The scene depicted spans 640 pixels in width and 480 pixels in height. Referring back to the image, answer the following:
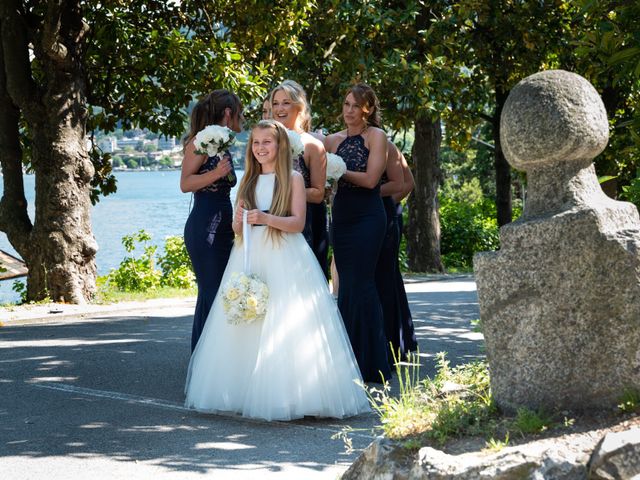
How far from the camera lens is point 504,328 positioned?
4.98 metres

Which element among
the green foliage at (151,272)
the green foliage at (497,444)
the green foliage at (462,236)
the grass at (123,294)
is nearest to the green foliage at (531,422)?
the green foliage at (497,444)

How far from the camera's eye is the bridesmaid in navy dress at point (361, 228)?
8.81 m

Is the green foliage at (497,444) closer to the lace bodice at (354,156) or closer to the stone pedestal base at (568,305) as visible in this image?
the stone pedestal base at (568,305)

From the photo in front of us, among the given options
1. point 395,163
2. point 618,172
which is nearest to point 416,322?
point 395,163

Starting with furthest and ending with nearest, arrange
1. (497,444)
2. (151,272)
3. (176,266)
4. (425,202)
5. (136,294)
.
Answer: (425,202) < (176,266) < (151,272) < (136,294) < (497,444)

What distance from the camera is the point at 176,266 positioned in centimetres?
1984

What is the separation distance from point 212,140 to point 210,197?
0.55 m

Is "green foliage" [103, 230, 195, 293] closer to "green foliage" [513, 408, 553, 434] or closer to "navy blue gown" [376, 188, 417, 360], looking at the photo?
"navy blue gown" [376, 188, 417, 360]

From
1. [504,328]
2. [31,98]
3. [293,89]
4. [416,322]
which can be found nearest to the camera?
[504,328]

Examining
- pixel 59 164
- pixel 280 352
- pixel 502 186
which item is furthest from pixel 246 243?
pixel 502 186

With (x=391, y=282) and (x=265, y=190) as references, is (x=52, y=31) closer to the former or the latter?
(x=391, y=282)

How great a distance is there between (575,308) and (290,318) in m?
2.94

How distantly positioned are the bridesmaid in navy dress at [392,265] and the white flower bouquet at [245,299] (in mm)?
2412

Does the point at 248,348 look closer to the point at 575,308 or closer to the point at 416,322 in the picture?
the point at 575,308
